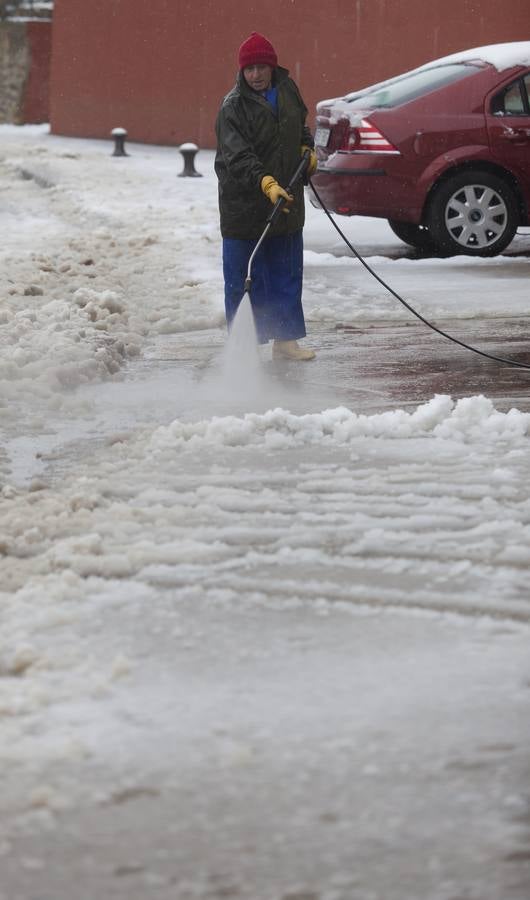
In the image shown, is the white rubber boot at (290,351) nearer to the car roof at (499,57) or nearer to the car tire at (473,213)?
the car tire at (473,213)

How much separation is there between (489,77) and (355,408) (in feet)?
18.8

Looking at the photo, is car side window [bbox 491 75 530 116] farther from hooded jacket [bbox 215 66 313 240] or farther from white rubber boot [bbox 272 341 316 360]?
white rubber boot [bbox 272 341 316 360]

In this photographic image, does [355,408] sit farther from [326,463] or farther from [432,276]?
[432,276]

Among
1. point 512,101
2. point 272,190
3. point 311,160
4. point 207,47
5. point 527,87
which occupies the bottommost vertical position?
point 272,190

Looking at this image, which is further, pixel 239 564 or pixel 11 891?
pixel 239 564

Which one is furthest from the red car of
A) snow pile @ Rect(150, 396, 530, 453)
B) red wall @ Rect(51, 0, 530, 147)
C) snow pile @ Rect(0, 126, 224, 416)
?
red wall @ Rect(51, 0, 530, 147)

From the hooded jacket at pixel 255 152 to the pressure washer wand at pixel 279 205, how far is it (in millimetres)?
42

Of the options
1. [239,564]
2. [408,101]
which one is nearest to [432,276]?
[408,101]

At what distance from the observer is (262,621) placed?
4.12 metres

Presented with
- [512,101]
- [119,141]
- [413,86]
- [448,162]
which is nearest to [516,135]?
[512,101]

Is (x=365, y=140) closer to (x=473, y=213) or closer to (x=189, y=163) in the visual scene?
(x=473, y=213)

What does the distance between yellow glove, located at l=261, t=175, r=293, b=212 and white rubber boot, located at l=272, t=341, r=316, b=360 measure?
902 millimetres

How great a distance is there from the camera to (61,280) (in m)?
10.5

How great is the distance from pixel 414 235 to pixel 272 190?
534cm
